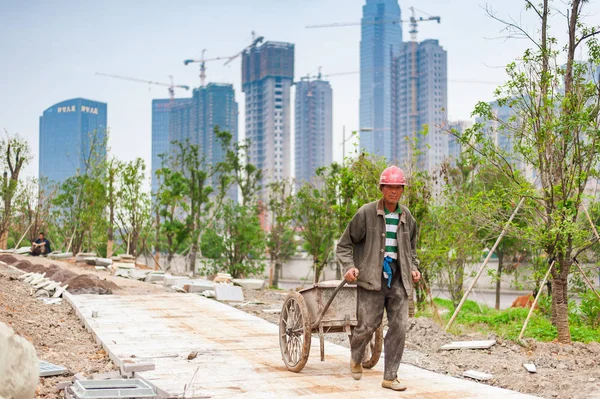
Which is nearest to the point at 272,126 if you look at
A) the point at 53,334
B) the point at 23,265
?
the point at 23,265

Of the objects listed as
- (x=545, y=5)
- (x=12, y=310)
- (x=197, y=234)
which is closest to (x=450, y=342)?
(x=545, y=5)

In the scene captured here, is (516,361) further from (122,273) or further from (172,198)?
(172,198)

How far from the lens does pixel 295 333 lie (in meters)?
7.34

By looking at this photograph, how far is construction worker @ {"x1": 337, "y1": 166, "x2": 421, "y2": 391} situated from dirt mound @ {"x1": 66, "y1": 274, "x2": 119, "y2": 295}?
10247 millimetres

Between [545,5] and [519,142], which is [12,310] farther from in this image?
[545,5]

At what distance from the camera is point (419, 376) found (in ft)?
23.6

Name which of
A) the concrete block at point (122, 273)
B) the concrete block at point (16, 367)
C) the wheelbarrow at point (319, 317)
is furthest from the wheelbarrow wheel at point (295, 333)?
the concrete block at point (122, 273)

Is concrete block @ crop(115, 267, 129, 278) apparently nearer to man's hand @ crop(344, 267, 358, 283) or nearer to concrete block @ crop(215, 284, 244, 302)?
concrete block @ crop(215, 284, 244, 302)

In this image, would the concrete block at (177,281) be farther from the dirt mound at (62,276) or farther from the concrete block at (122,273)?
the concrete block at (122,273)

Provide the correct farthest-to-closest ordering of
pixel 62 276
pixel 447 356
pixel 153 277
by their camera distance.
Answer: pixel 153 277 → pixel 62 276 → pixel 447 356

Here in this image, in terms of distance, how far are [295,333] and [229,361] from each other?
39.7 inches

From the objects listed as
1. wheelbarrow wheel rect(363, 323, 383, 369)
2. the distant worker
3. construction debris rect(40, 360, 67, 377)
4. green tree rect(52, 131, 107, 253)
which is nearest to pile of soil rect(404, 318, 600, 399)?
wheelbarrow wheel rect(363, 323, 383, 369)

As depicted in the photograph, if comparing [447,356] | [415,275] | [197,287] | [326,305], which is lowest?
[447,356]

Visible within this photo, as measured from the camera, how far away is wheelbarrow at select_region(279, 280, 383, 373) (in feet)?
23.1
